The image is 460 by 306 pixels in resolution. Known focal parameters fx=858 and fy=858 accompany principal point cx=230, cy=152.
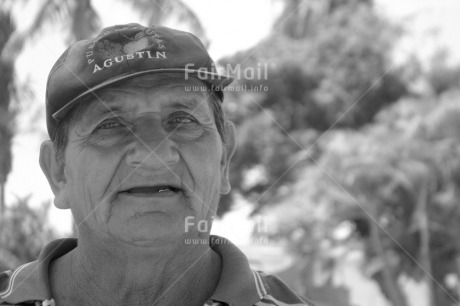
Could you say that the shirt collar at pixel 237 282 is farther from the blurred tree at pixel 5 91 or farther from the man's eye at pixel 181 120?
the blurred tree at pixel 5 91

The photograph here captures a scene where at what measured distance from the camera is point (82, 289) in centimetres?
212

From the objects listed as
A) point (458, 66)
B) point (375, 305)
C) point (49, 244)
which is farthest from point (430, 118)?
point (49, 244)

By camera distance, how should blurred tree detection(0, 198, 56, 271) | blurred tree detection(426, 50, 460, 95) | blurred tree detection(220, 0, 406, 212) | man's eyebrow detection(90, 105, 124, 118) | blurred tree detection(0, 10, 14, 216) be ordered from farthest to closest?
blurred tree detection(220, 0, 406, 212), blurred tree detection(426, 50, 460, 95), blurred tree detection(0, 198, 56, 271), blurred tree detection(0, 10, 14, 216), man's eyebrow detection(90, 105, 124, 118)

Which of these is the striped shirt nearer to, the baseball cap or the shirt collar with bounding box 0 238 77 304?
the shirt collar with bounding box 0 238 77 304

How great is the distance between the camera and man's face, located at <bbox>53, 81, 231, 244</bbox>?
1.91 meters

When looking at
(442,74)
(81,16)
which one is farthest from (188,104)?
(442,74)

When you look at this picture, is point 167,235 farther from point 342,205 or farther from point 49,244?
point 342,205

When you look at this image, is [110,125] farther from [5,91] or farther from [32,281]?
[5,91]

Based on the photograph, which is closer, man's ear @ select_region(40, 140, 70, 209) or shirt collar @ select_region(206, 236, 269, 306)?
shirt collar @ select_region(206, 236, 269, 306)

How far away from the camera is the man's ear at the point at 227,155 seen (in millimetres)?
2208

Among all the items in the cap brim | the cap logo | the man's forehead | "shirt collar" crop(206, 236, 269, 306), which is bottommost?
"shirt collar" crop(206, 236, 269, 306)

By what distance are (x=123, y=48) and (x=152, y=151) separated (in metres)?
0.27

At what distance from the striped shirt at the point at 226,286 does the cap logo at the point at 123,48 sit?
0.53m

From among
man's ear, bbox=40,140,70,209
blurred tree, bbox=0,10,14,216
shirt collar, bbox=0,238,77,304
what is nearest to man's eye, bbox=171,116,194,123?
man's ear, bbox=40,140,70,209
